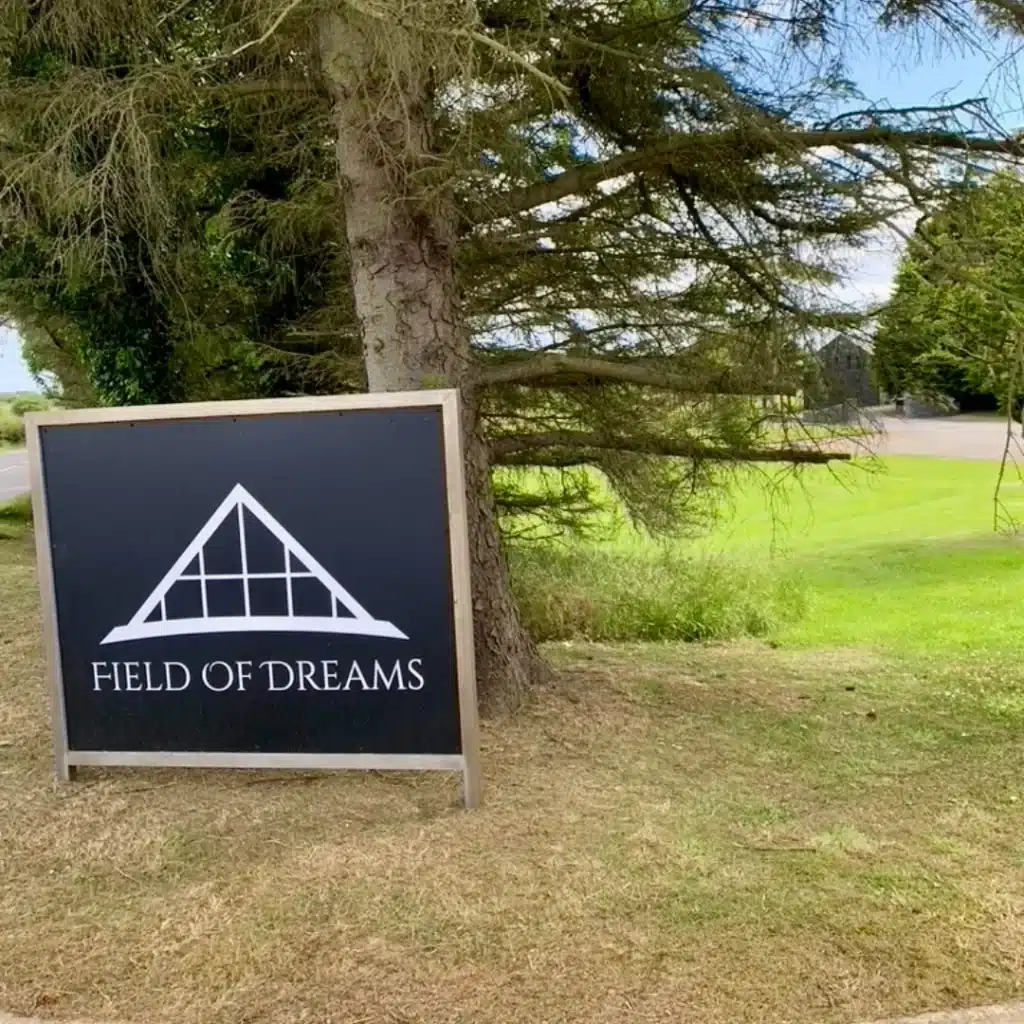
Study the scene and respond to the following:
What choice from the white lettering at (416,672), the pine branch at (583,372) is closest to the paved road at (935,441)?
the pine branch at (583,372)

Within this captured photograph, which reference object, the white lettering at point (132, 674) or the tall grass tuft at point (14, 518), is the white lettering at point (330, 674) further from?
the tall grass tuft at point (14, 518)

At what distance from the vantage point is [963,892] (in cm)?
316

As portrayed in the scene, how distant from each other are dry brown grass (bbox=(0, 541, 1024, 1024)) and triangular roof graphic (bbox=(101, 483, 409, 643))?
2.23 feet

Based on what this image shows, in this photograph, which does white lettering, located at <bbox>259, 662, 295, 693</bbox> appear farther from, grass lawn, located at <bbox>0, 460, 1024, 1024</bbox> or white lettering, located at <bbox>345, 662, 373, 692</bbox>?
grass lawn, located at <bbox>0, 460, 1024, 1024</bbox>

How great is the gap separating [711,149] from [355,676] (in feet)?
10.3

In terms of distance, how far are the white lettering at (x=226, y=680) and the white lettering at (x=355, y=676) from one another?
473mm

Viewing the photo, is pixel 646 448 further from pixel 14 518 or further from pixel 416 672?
pixel 14 518

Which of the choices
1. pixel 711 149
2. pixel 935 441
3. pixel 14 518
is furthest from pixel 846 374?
pixel 14 518

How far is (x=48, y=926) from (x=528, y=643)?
109 inches

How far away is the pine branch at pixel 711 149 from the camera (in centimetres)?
485

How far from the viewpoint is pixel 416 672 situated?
3.87m

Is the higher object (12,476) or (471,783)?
(12,476)

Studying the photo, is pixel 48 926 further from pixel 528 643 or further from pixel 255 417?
pixel 528 643

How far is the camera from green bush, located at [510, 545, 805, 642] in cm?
931
